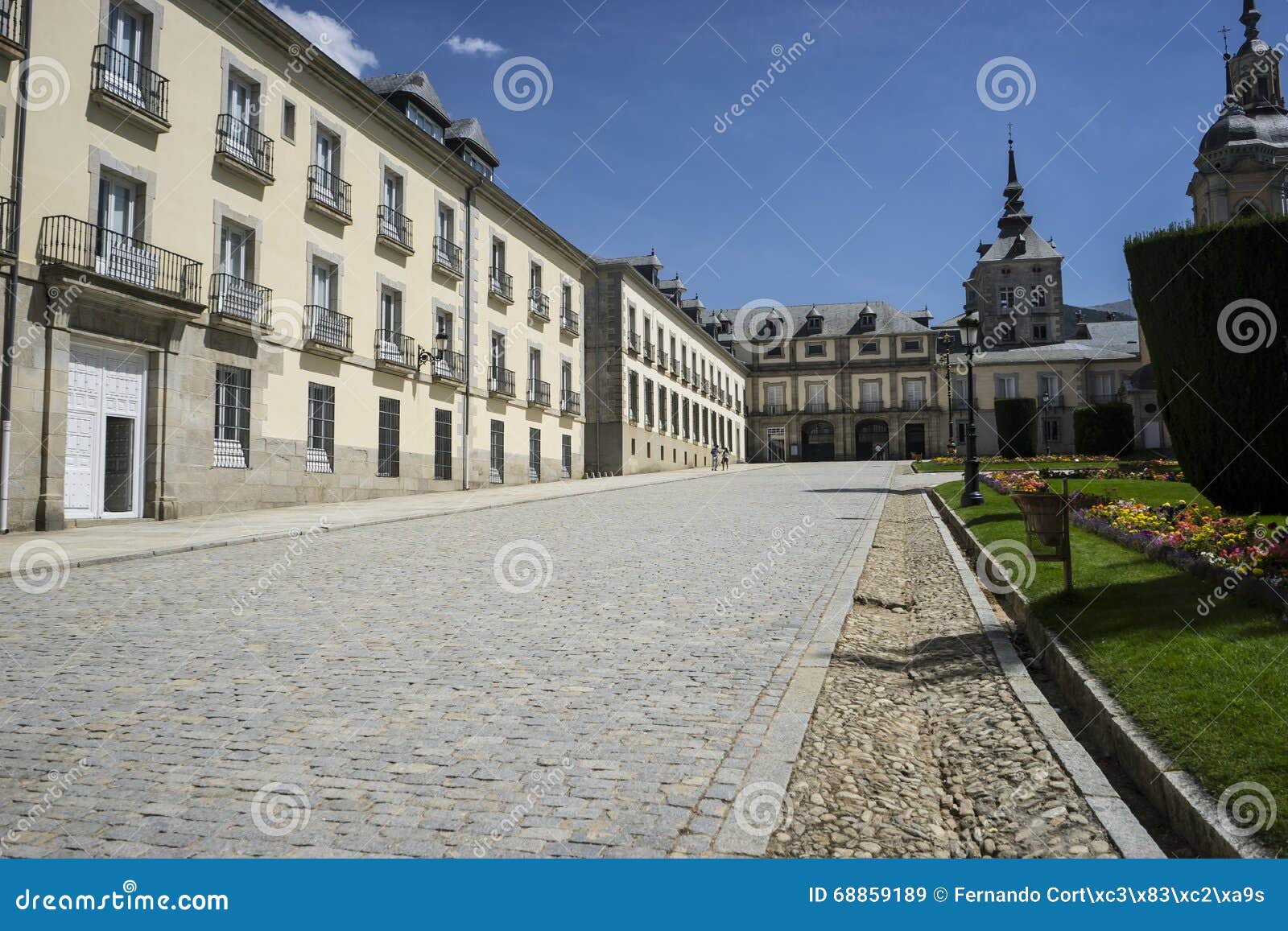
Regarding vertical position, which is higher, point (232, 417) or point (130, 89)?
point (130, 89)

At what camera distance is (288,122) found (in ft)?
63.1

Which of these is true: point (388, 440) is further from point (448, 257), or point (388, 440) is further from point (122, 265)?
point (122, 265)

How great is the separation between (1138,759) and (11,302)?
15155 mm

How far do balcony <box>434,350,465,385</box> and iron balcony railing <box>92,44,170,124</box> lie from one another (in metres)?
10.0

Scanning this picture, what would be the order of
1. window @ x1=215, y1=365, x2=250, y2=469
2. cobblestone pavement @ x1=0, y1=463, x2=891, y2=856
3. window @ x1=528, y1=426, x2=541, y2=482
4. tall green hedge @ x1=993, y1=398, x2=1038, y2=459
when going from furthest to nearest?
tall green hedge @ x1=993, y1=398, x2=1038, y2=459 → window @ x1=528, y1=426, x2=541, y2=482 → window @ x1=215, y1=365, x2=250, y2=469 → cobblestone pavement @ x1=0, y1=463, x2=891, y2=856

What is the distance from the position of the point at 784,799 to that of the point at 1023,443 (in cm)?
4661

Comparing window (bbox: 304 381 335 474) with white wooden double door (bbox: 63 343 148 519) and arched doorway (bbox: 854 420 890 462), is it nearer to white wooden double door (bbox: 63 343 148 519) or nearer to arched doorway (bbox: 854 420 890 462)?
white wooden double door (bbox: 63 343 148 519)

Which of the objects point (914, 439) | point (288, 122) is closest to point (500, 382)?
point (288, 122)

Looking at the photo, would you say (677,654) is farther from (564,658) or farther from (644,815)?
(644,815)

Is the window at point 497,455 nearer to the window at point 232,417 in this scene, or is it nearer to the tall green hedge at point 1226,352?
the window at point 232,417

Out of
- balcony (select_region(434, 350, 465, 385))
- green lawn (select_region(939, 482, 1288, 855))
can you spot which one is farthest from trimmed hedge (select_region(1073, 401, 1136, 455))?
green lawn (select_region(939, 482, 1288, 855))

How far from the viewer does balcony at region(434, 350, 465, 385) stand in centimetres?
2459

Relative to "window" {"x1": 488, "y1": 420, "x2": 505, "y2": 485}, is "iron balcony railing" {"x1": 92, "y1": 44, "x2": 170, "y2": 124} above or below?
above
